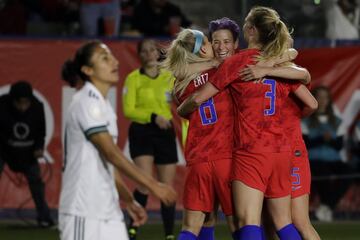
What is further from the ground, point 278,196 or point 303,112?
point 303,112

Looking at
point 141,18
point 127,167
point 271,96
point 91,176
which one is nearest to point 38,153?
point 141,18

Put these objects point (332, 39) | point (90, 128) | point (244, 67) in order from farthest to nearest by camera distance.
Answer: point (332, 39) → point (244, 67) → point (90, 128)

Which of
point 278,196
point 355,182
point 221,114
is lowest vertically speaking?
point 355,182

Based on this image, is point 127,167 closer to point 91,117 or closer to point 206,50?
point 91,117

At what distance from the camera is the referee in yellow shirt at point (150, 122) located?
40.9ft

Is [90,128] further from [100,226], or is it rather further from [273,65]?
[273,65]

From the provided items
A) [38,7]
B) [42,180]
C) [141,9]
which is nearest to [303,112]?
[42,180]

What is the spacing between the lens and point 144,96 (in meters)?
12.7

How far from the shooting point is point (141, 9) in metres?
17.2

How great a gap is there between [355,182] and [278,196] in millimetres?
7578

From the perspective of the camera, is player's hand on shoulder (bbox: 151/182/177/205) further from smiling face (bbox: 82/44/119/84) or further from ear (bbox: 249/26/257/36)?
ear (bbox: 249/26/257/36)

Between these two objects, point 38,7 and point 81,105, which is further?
point 38,7

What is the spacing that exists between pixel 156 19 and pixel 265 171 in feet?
29.5

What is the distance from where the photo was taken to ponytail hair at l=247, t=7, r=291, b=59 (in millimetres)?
8352
